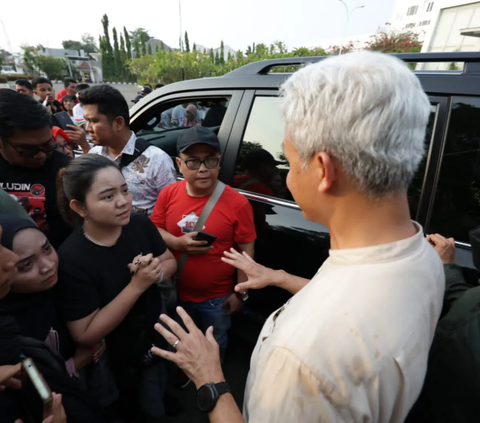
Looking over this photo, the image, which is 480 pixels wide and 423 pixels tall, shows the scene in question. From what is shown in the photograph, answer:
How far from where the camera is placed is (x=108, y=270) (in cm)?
156

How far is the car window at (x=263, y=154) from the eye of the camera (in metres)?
1.98

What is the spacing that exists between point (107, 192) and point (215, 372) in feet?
3.45

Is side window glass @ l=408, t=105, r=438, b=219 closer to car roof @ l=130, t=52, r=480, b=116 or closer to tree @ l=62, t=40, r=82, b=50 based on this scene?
car roof @ l=130, t=52, r=480, b=116

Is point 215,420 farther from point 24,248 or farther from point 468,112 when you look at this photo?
point 468,112

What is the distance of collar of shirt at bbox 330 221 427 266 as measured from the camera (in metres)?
0.72

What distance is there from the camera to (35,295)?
135 cm

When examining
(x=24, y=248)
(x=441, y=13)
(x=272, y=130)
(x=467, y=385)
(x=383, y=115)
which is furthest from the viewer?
(x=441, y=13)

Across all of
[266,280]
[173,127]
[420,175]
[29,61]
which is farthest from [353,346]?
[29,61]

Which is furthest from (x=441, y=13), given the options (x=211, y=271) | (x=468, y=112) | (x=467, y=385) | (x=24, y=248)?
(x=24, y=248)

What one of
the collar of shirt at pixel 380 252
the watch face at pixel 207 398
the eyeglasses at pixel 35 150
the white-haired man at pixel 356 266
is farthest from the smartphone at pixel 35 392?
the eyeglasses at pixel 35 150

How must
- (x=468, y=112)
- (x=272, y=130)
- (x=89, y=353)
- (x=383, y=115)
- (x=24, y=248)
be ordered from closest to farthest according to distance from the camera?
(x=383, y=115), (x=24, y=248), (x=468, y=112), (x=89, y=353), (x=272, y=130)

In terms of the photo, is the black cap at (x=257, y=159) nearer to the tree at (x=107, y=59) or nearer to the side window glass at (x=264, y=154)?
the side window glass at (x=264, y=154)

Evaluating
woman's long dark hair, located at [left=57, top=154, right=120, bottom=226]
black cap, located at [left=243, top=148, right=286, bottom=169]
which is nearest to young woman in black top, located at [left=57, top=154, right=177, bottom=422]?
woman's long dark hair, located at [left=57, top=154, right=120, bottom=226]

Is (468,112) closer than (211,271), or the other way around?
(468,112)
